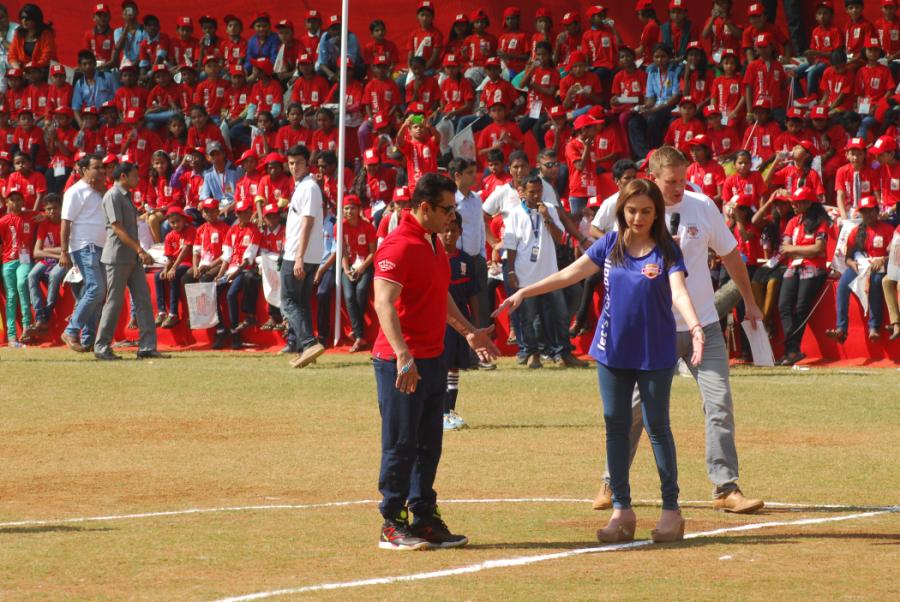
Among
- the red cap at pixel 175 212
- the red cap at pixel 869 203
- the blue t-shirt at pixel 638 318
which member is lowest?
the blue t-shirt at pixel 638 318

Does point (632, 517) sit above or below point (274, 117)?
below

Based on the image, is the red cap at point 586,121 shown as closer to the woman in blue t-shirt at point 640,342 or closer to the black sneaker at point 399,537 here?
the woman in blue t-shirt at point 640,342

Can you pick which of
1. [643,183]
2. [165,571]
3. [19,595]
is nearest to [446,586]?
[165,571]

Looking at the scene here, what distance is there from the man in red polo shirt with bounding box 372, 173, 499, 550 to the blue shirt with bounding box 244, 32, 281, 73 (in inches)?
785

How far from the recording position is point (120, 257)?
→ 18.1 m

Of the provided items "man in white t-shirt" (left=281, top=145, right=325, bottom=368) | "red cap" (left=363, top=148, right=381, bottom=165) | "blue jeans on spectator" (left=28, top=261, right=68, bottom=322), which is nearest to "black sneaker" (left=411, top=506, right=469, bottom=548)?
"man in white t-shirt" (left=281, top=145, right=325, bottom=368)

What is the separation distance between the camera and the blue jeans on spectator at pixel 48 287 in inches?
870

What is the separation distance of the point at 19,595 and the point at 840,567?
3.69m

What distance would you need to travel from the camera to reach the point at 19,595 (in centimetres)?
645

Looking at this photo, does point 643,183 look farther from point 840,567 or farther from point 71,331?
point 71,331

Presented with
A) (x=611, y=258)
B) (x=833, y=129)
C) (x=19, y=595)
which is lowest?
(x=19, y=595)

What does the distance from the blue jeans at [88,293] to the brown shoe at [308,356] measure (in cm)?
300

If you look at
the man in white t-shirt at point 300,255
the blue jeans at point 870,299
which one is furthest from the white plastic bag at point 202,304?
the blue jeans at point 870,299

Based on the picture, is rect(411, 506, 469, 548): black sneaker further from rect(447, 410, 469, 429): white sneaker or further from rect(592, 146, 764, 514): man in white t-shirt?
rect(447, 410, 469, 429): white sneaker
